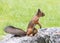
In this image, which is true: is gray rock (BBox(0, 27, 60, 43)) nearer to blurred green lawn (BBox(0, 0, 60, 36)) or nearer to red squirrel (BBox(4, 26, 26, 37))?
red squirrel (BBox(4, 26, 26, 37))

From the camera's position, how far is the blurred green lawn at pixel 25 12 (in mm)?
10742

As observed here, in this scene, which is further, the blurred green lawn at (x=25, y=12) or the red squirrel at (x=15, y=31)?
the blurred green lawn at (x=25, y=12)

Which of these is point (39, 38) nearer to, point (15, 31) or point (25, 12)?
point (15, 31)

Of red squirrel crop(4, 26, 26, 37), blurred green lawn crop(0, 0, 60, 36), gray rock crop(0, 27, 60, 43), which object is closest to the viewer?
gray rock crop(0, 27, 60, 43)

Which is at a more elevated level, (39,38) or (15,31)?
(15,31)

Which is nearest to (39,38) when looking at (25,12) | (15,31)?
A: (15,31)

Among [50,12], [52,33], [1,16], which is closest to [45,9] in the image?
[50,12]

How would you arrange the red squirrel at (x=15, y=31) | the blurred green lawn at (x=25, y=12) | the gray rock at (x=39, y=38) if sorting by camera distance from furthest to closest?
the blurred green lawn at (x=25, y=12), the red squirrel at (x=15, y=31), the gray rock at (x=39, y=38)

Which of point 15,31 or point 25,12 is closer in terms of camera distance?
point 15,31

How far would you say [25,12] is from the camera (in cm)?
1250

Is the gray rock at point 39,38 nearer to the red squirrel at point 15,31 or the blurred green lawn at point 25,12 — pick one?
the red squirrel at point 15,31

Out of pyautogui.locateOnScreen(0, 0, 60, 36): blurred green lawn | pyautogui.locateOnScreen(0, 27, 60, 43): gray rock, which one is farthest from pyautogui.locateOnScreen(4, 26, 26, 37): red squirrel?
pyautogui.locateOnScreen(0, 0, 60, 36): blurred green lawn

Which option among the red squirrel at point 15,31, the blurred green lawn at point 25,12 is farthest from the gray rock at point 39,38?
the blurred green lawn at point 25,12

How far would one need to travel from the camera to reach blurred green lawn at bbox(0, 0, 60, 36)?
35.2ft
